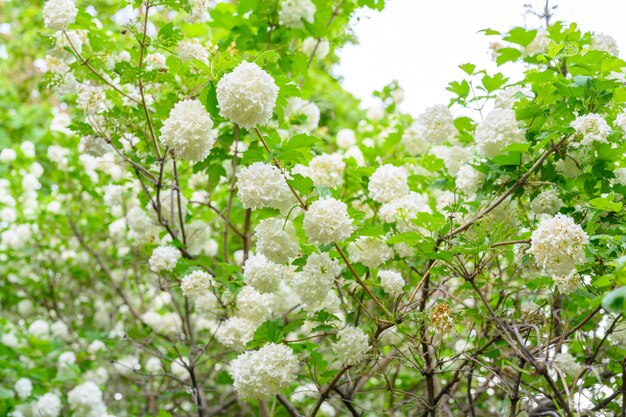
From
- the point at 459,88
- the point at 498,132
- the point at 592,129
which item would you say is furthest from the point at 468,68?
the point at 592,129

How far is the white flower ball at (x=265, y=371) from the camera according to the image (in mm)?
2168

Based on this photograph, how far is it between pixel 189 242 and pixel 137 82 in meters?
1.02

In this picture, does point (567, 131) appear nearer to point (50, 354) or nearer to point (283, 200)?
point (283, 200)

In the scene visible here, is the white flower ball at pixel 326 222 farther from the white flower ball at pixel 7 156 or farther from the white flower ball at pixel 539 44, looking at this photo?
the white flower ball at pixel 7 156

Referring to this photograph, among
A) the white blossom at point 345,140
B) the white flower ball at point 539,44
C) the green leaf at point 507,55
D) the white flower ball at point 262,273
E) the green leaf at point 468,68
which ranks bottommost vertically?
the white flower ball at point 262,273

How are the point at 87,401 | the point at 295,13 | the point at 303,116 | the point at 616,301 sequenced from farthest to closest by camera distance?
the point at 87,401, the point at 303,116, the point at 295,13, the point at 616,301

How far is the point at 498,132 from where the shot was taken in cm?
231

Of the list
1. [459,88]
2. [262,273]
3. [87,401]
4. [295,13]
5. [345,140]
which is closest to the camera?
[262,273]

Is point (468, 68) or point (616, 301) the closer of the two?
point (616, 301)

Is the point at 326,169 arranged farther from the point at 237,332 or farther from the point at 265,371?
the point at 265,371

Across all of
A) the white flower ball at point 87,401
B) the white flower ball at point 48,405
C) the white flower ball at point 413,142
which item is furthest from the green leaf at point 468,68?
the white flower ball at point 48,405

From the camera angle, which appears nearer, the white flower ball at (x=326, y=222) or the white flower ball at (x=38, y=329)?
the white flower ball at (x=326, y=222)

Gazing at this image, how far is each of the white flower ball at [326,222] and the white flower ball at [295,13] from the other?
5.18ft

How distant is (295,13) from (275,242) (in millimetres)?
1581
